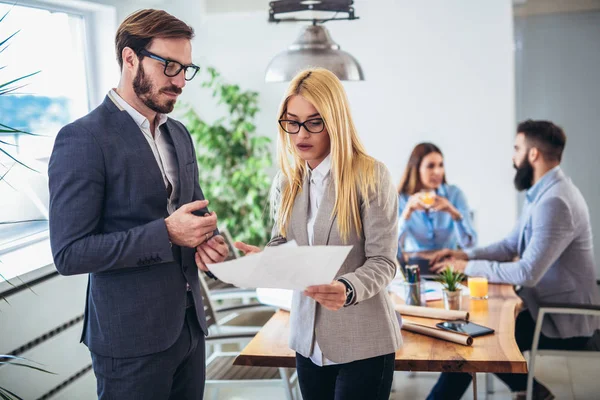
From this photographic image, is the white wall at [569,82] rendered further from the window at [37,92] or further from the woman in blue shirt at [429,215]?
the window at [37,92]

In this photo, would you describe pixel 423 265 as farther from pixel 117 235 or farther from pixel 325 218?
pixel 117 235

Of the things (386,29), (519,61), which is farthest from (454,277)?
(519,61)

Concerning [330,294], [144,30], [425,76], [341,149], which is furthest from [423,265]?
[425,76]

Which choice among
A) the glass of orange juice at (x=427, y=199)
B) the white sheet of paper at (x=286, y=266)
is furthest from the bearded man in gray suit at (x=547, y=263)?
the white sheet of paper at (x=286, y=266)

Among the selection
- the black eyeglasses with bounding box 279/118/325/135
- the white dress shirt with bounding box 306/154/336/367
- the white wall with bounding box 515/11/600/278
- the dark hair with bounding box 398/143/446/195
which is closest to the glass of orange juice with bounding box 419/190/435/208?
the dark hair with bounding box 398/143/446/195

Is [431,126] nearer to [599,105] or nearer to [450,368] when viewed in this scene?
[599,105]

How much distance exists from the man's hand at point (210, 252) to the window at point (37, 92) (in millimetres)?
1437

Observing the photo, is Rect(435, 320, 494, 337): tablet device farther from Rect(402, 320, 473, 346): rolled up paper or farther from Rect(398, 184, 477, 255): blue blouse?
Rect(398, 184, 477, 255): blue blouse

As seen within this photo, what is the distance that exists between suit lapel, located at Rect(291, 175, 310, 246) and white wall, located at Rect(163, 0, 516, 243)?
3.20 meters

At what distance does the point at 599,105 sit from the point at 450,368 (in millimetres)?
4225

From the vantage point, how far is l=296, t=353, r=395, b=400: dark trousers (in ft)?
5.72

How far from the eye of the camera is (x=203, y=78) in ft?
16.7

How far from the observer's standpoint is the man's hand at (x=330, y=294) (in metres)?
1.58

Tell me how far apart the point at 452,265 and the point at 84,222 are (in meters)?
1.97
